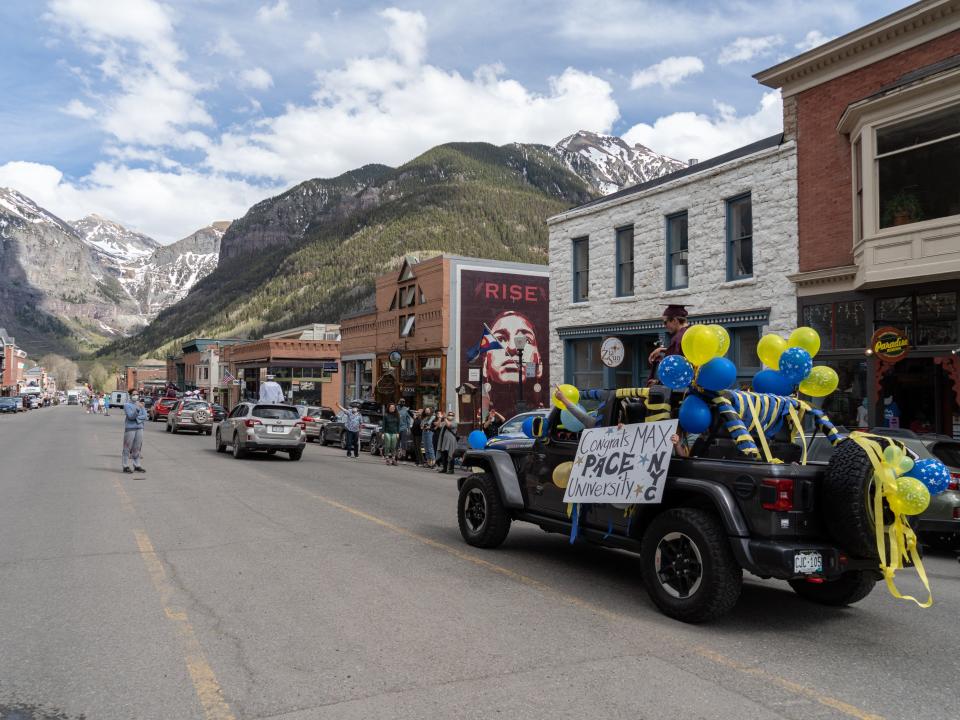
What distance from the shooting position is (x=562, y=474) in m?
7.30

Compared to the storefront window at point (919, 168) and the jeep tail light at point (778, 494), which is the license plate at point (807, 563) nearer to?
the jeep tail light at point (778, 494)

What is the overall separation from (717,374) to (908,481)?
4.71 feet

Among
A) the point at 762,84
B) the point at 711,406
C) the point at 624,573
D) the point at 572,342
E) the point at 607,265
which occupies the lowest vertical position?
the point at 624,573

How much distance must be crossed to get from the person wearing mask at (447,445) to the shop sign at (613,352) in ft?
15.7

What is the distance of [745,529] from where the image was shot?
5418mm

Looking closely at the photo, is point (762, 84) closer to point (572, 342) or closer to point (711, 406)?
point (572, 342)

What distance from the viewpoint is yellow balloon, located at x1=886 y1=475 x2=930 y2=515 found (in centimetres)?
507

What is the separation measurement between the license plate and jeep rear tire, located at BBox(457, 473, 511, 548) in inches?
138

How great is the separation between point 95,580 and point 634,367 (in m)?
17.8

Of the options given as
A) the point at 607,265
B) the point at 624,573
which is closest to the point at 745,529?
the point at 624,573

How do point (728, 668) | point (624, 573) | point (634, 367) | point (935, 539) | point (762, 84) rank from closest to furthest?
point (728, 668), point (624, 573), point (935, 539), point (762, 84), point (634, 367)

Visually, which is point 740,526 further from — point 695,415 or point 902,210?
point 902,210

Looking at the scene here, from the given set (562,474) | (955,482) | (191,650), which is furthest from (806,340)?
(191,650)

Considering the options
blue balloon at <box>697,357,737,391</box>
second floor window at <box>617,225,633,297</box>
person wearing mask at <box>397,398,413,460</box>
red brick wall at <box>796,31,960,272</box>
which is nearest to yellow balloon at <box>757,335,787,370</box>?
blue balloon at <box>697,357,737,391</box>
